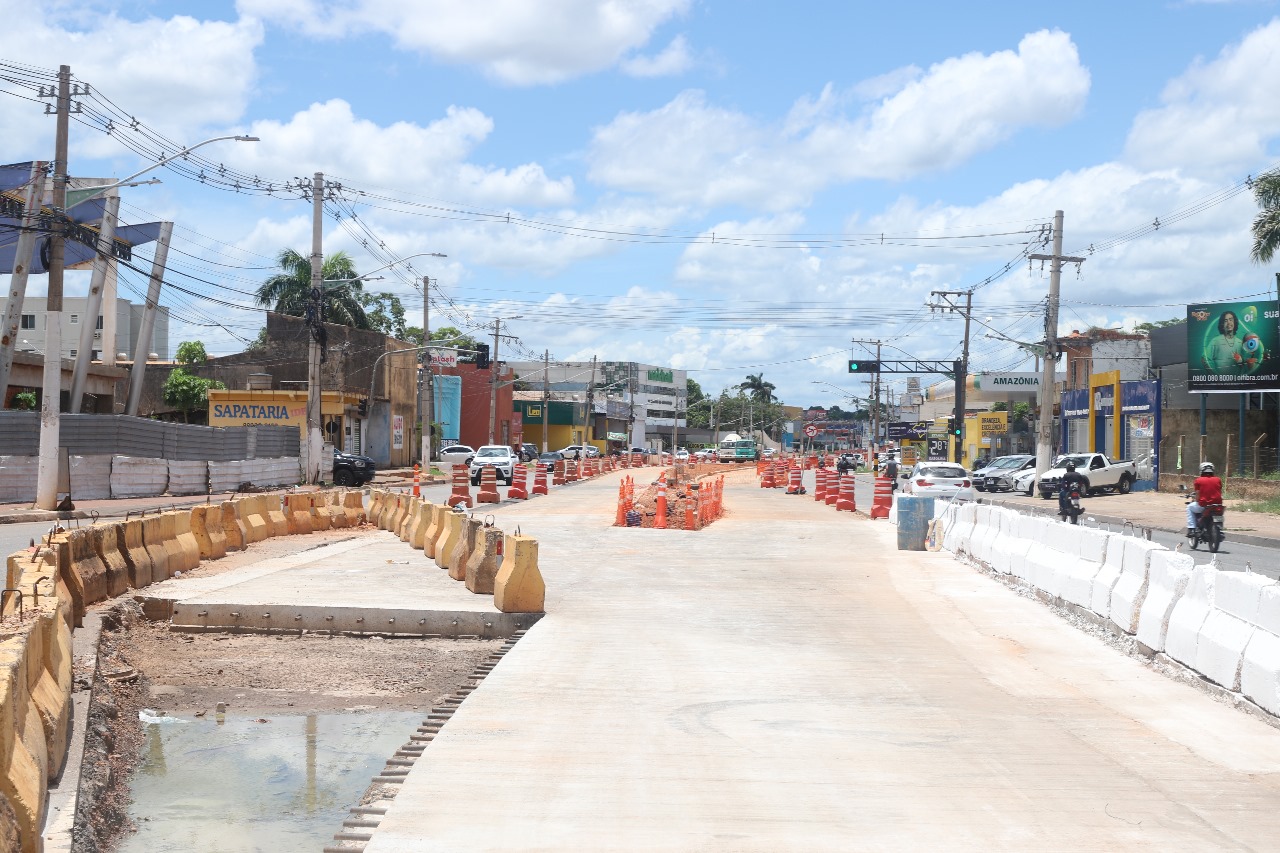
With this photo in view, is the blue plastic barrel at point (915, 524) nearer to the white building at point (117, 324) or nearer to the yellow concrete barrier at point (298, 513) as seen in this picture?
the yellow concrete barrier at point (298, 513)

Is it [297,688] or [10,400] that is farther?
[10,400]

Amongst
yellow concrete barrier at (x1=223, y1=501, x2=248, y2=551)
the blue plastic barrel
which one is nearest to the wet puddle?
yellow concrete barrier at (x1=223, y1=501, x2=248, y2=551)

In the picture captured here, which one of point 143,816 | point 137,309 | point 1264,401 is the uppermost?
point 137,309

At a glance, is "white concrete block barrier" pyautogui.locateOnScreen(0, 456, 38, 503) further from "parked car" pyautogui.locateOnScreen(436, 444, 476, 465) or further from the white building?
the white building

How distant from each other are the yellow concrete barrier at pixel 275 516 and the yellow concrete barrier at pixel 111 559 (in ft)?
29.5

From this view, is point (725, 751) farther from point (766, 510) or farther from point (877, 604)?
point (766, 510)

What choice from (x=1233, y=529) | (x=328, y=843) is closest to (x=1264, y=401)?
(x=1233, y=529)

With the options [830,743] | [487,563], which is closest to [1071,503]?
[487,563]

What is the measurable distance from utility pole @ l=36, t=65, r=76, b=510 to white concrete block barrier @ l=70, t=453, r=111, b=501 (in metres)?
5.77

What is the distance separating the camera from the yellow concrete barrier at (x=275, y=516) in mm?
23656

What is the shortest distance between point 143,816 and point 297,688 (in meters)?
3.49

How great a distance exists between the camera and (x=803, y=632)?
12.6 metres

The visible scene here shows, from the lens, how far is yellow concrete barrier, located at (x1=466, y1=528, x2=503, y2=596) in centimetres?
1480

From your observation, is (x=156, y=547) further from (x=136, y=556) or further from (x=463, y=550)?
(x=463, y=550)
